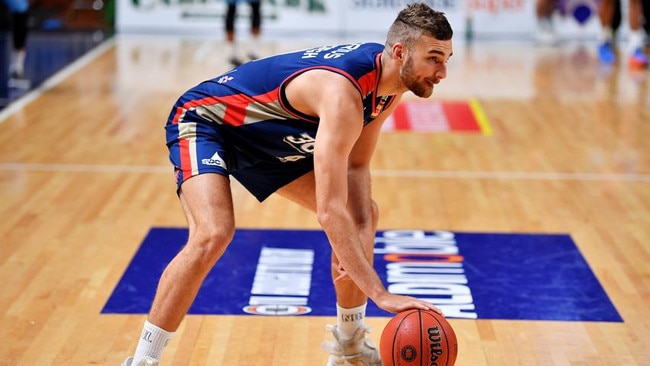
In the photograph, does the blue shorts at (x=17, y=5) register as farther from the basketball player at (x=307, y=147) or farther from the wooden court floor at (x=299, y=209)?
the basketball player at (x=307, y=147)

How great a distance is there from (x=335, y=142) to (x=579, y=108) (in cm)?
679

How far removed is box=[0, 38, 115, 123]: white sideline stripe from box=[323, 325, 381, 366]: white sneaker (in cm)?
555

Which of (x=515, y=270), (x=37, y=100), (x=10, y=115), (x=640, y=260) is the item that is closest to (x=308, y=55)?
(x=515, y=270)

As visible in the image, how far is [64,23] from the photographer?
48.3 ft

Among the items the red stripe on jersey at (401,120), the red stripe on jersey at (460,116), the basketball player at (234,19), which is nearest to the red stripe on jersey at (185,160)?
the red stripe on jersey at (401,120)

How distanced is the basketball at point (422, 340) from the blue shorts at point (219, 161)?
755mm

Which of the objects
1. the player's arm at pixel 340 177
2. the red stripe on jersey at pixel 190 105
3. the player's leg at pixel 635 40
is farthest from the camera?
the player's leg at pixel 635 40

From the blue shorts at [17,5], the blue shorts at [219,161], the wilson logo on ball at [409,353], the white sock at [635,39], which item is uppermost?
the blue shorts at [17,5]

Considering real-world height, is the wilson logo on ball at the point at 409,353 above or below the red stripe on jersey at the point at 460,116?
above

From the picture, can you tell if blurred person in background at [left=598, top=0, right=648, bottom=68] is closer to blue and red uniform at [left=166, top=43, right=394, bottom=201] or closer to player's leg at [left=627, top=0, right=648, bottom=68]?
player's leg at [left=627, top=0, right=648, bottom=68]

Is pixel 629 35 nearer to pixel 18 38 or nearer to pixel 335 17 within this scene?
pixel 335 17

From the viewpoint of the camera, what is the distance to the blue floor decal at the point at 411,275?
4.83 m

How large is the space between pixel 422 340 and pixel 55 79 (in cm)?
811

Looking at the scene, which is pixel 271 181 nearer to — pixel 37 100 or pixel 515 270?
pixel 515 270
